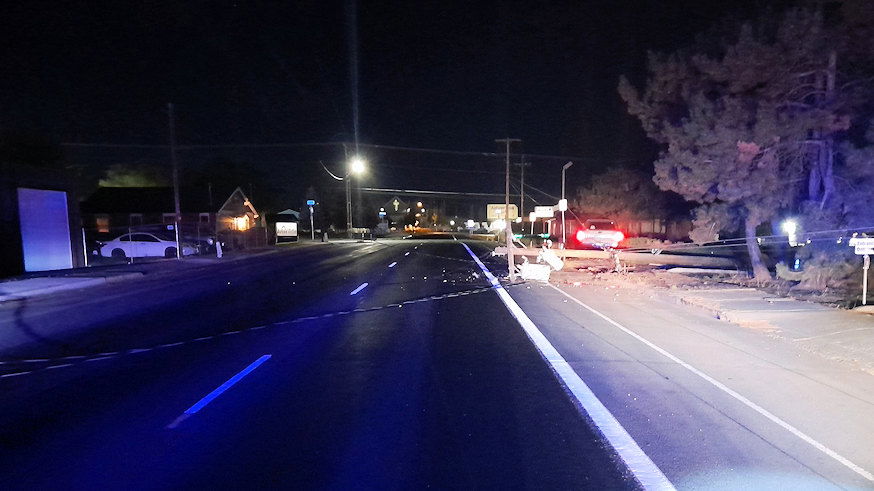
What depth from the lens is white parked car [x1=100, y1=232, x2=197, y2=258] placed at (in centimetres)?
3052

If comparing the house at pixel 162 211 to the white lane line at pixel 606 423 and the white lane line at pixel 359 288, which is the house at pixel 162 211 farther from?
the white lane line at pixel 606 423

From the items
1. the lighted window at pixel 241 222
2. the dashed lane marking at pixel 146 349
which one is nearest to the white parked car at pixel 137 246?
the lighted window at pixel 241 222

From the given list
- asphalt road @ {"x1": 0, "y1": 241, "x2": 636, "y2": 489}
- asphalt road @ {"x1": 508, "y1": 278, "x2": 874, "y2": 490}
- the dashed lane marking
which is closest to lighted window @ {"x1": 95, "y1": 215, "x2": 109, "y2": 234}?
asphalt road @ {"x1": 0, "y1": 241, "x2": 636, "y2": 489}

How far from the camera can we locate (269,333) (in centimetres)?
1010

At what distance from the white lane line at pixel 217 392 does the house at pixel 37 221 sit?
58.5 ft

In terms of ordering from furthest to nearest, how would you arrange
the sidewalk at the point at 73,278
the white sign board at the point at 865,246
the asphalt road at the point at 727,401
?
the sidewalk at the point at 73,278 → the white sign board at the point at 865,246 → the asphalt road at the point at 727,401

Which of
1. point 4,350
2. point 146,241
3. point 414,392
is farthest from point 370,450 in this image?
point 146,241

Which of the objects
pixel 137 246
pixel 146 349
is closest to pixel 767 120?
pixel 146 349

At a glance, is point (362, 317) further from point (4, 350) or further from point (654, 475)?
point (654, 475)

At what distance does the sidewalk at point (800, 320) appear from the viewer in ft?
27.8

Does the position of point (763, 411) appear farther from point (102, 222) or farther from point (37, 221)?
point (102, 222)

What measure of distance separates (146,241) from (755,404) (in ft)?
102

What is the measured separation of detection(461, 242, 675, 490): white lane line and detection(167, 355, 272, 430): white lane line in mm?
4060

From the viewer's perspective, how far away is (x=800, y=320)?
1071 cm
